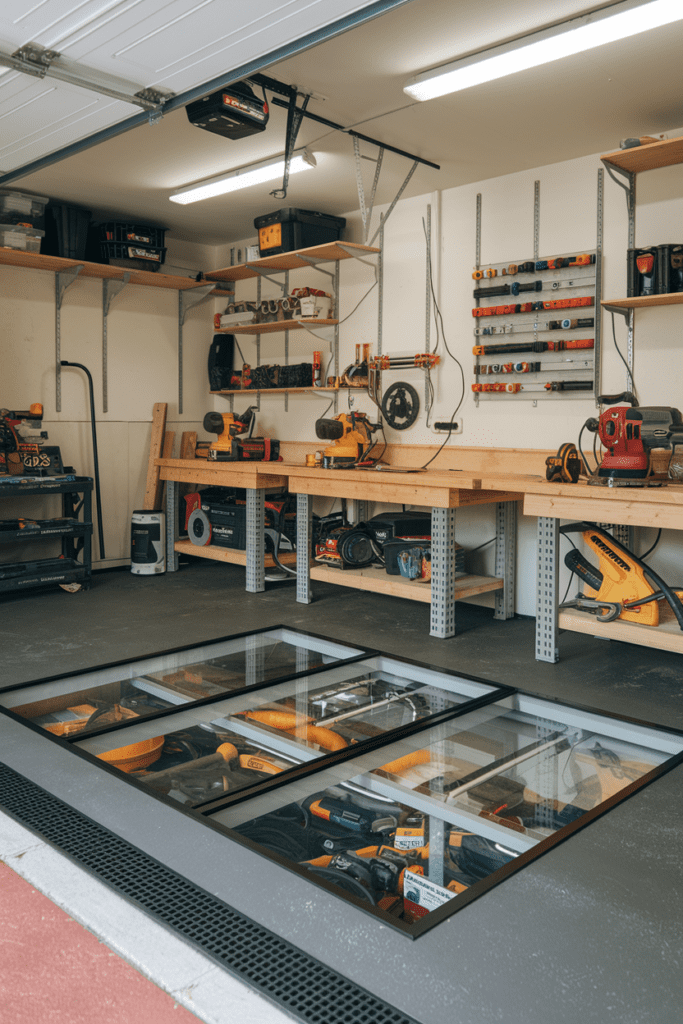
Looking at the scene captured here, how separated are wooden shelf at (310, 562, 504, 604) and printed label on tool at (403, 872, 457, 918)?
2518 mm

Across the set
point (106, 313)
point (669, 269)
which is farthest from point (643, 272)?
point (106, 313)

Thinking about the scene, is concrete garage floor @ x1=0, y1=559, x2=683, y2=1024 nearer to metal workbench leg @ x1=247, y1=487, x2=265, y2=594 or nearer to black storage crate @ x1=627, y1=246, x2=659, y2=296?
metal workbench leg @ x1=247, y1=487, x2=265, y2=594

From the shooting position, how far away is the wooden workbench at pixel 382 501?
448 centimetres

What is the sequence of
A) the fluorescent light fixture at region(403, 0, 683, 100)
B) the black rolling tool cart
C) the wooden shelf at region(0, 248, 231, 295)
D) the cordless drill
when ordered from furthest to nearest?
the cordless drill → the wooden shelf at region(0, 248, 231, 295) → the black rolling tool cart → the fluorescent light fixture at region(403, 0, 683, 100)

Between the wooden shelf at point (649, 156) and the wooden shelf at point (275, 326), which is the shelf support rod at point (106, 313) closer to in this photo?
the wooden shelf at point (275, 326)

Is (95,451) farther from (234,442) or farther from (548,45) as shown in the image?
(548,45)

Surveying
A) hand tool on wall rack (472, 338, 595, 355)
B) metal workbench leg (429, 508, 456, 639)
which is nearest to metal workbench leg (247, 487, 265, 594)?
metal workbench leg (429, 508, 456, 639)

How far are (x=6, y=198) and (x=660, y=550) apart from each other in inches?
199

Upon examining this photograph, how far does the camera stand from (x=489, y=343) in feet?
17.5

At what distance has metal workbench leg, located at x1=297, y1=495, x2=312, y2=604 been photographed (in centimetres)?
533

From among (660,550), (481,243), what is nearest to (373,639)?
(660,550)

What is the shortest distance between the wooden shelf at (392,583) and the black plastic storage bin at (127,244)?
121 inches

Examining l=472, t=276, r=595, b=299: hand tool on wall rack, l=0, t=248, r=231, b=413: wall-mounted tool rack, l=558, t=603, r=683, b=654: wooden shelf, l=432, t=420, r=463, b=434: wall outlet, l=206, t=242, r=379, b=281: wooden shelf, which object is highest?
l=206, t=242, r=379, b=281: wooden shelf

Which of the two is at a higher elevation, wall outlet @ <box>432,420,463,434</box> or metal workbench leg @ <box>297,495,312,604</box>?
wall outlet @ <box>432,420,463,434</box>
